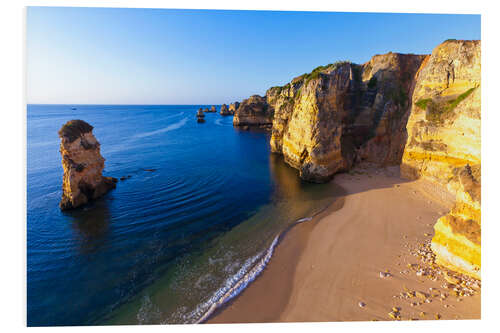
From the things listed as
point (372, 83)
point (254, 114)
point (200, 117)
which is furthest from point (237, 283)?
point (200, 117)

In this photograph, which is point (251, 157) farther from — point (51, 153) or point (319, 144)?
point (51, 153)

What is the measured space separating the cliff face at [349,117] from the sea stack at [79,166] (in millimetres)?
16646

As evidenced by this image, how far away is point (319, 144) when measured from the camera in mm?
17328

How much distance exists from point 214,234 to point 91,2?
385 inches

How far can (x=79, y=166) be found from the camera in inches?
553

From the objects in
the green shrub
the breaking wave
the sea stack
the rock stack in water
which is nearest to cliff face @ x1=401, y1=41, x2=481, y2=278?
the green shrub

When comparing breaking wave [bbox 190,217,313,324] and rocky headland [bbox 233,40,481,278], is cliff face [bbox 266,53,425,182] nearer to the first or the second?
rocky headland [bbox 233,40,481,278]

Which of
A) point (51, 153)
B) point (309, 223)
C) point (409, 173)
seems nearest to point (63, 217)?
point (309, 223)

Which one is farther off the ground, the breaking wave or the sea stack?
the sea stack

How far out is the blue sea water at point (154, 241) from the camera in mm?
6758

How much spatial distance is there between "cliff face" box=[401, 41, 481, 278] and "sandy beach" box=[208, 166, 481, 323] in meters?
1.38

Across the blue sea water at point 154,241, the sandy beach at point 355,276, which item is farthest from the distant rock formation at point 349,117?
the sandy beach at point 355,276

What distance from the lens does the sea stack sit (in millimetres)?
13500

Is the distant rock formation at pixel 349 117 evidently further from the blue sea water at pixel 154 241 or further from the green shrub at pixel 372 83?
the blue sea water at pixel 154 241
